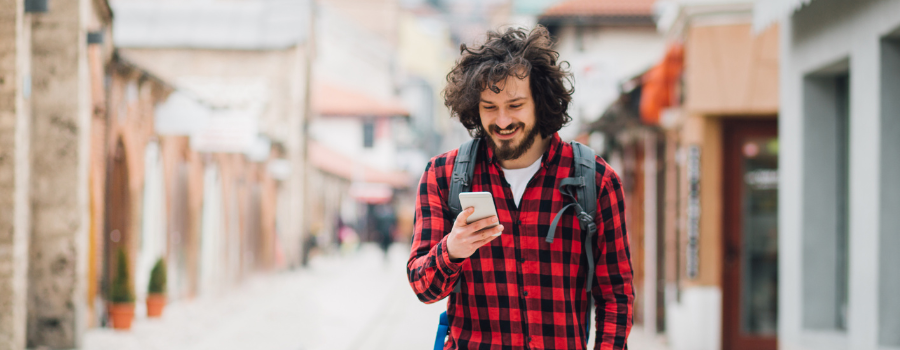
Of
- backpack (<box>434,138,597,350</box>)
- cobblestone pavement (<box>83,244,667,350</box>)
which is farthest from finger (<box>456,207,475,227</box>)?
cobblestone pavement (<box>83,244,667,350</box>)

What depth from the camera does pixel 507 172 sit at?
8.95ft

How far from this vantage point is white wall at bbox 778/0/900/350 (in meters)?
5.43

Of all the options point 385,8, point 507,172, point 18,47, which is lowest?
point 507,172

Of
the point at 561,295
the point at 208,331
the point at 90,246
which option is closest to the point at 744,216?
the point at 208,331

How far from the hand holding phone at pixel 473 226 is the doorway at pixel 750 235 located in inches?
345

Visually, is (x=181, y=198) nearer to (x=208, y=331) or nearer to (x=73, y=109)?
(x=208, y=331)

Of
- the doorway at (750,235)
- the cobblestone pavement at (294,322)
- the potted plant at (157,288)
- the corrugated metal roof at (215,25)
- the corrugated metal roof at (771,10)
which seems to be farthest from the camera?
the corrugated metal roof at (215,25)

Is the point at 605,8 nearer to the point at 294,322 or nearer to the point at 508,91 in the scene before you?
the point at 294,322

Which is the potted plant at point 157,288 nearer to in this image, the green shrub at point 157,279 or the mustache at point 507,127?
the green shrub at point 157,279

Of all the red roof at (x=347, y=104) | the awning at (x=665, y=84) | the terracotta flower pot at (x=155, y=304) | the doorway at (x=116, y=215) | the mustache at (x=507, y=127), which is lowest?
the terracotta flower pot at (x=155, y=304)

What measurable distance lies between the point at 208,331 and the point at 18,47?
5493 millimetres

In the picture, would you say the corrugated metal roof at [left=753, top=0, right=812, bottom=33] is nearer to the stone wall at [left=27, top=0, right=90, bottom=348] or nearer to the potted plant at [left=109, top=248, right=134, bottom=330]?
the stone wall at [left=27, top=0, right=90, bottom=348]

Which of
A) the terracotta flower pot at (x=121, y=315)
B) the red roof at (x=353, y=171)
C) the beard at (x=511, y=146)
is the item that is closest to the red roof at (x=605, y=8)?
the terracotta flower pot at (x=121, y=315)

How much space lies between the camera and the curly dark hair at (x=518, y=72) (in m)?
2.60
